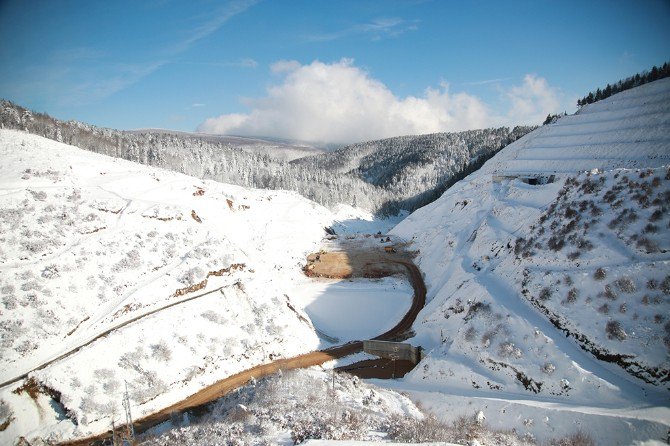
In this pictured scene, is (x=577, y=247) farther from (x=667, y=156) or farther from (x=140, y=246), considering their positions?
(x=140, y=246)

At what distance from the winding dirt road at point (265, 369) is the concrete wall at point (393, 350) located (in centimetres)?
142

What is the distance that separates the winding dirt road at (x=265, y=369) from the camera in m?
24.4

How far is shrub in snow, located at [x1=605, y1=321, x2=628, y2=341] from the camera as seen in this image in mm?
21980

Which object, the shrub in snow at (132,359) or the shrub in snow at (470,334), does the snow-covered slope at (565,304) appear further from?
the shrub in snow at (132,359)

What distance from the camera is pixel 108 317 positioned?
96.1ft

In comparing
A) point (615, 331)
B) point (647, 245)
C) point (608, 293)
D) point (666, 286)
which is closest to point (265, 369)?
point (615, 331)

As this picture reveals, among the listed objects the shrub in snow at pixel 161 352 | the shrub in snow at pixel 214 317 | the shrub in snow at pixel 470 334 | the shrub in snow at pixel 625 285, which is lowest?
the shrub in snow at pixel 470 334

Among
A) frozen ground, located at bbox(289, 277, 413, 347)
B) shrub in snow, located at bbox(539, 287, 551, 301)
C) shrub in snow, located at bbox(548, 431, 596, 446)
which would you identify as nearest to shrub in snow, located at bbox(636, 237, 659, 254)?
shrub in snow, located at bbox(539, 287, 551, 301)

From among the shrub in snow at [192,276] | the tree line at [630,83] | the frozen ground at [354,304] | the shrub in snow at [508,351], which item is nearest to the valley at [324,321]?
the shrub in snow at [508,351]

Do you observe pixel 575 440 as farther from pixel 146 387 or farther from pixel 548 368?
pixel 146 387

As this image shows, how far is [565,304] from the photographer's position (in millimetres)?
25812

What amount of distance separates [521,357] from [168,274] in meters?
32.4

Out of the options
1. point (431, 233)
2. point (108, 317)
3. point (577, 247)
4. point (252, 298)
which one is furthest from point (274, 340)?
point (431, 233)

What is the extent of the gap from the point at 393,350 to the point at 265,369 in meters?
12.4
